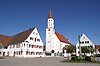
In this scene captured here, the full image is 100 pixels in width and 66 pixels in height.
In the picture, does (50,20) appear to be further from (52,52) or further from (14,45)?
(14,45)

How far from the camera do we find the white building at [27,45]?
197ft

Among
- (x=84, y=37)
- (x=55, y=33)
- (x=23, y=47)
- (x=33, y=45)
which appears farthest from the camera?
(x=55, y=33)

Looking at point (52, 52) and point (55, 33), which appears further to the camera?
point (55, 33)

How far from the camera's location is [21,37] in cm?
6338

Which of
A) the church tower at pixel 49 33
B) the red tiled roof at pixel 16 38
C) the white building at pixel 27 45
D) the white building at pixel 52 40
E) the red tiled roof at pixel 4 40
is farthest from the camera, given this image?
the church tower at pixel 49 33

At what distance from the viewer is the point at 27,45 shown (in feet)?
200

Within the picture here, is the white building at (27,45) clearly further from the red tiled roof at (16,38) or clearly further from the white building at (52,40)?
the white building at (52,40)

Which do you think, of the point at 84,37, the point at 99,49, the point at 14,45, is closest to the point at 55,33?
the point at 84,37

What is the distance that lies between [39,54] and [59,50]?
2259cm

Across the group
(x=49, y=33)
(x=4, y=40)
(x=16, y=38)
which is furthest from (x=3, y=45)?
(x=49, y=33)

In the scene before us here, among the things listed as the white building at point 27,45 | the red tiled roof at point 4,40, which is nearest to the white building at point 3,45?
the red tiled roof at point 4,40

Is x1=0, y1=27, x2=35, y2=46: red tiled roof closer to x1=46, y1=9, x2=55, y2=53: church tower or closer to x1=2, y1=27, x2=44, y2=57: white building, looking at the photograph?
x1=2, y1=27, x2=44, y2=57: white building

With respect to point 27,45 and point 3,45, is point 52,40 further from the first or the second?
point 3,45

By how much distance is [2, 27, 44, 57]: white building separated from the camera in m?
59.9
